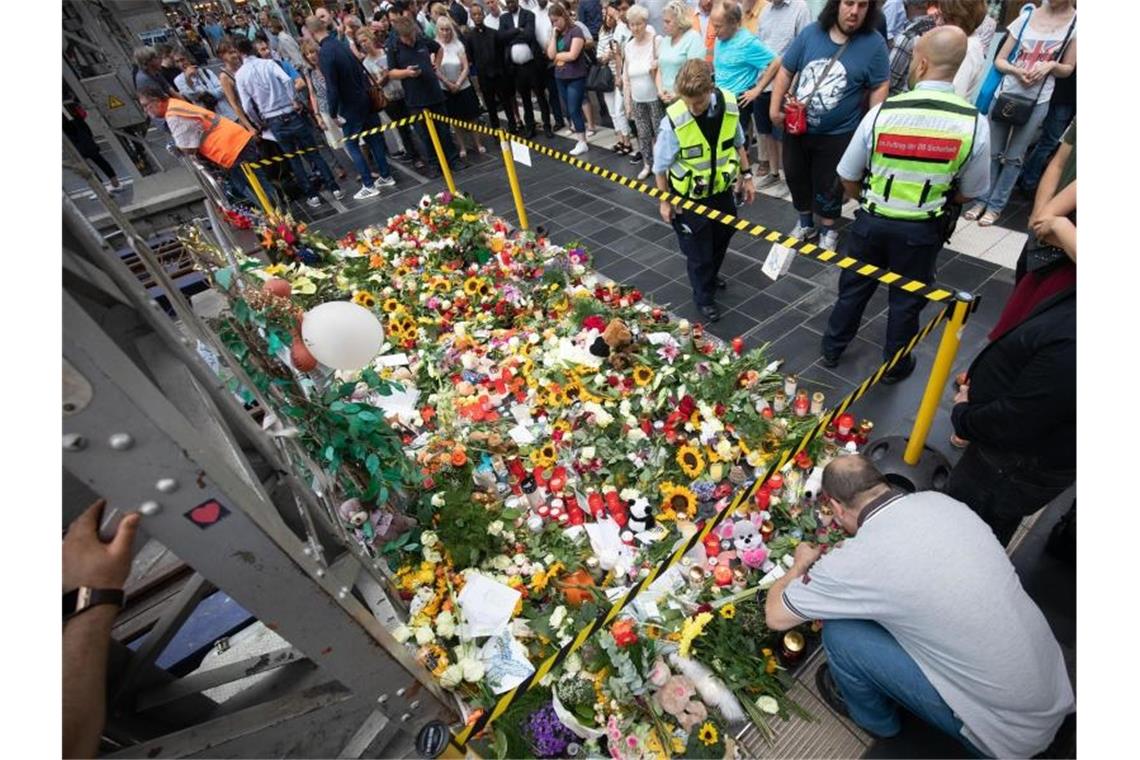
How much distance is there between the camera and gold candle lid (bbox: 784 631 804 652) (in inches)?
106

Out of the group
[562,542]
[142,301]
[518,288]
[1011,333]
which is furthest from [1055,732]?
[518,288]

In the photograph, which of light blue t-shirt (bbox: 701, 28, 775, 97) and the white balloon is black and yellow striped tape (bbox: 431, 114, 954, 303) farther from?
the white balloon

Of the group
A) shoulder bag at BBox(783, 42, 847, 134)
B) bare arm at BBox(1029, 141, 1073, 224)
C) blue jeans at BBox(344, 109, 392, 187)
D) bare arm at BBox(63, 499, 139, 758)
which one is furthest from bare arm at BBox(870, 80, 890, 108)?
blue jeans at BBox(344, 109, 392, 187)

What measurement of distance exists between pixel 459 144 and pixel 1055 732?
992cm

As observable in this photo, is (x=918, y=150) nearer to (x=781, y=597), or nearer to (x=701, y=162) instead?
(x=701, y=162)

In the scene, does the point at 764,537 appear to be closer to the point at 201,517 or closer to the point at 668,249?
the point at 201,517

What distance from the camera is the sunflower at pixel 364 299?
546 cm

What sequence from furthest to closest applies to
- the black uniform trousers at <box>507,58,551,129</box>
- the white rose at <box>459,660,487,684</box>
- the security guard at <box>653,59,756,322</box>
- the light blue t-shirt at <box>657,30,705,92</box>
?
the black uniform trousers at <box>507,58,551,129</box>, the light blue t-shirt at <box>657,30,705,92</box>, the security guard at <box>653,59,756,322</box>, the white rose at <box>459,660,487,684</box>

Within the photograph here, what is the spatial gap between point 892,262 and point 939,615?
97.5 inches

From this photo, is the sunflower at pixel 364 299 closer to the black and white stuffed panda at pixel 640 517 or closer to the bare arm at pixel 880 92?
the black and white stuffed panda at pixel 640 517

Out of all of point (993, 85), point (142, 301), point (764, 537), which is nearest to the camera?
point (142, 301)

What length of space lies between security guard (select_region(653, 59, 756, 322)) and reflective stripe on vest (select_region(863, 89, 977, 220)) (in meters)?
1.06

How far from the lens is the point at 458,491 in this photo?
11.5 ft

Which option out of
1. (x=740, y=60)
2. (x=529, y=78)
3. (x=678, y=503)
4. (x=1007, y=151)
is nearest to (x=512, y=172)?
(x=740, y=60)
